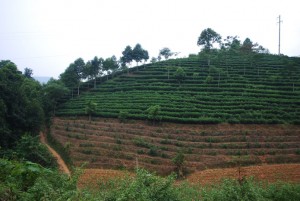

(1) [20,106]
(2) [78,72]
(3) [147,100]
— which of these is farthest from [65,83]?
(1) [20,106]

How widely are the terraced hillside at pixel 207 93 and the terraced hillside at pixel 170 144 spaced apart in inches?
64.4

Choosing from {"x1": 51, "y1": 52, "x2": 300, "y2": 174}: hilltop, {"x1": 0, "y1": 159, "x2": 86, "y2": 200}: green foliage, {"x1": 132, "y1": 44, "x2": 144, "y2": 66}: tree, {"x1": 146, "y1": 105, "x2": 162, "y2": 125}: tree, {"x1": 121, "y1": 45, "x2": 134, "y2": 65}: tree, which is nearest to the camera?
{"x1": 0, "y1": 159, "x2": 86, "y2": 200}: green foliage

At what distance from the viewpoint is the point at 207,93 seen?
3944 centimetres

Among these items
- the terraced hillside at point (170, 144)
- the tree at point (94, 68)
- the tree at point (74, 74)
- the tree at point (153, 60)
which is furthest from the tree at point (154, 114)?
the tree at point (153, 60)

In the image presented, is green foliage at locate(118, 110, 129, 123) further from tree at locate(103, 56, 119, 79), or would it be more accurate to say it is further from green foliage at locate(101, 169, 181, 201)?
green foliage at locate(101, 169, 181, 201)

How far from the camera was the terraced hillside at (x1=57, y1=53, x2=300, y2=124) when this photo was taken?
3344 cm

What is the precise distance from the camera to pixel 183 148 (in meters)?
27.3

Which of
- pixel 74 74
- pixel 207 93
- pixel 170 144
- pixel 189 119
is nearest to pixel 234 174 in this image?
pixel 170 144

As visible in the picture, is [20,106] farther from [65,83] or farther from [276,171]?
[276,171]

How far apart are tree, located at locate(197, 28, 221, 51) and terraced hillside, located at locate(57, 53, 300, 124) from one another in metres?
7.97

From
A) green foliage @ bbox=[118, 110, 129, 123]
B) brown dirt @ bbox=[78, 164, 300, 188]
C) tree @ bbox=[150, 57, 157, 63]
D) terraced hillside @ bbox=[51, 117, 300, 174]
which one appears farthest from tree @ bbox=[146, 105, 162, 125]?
tree @ bbox=[150, 57, 157, 63]

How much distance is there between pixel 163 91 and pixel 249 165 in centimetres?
1869

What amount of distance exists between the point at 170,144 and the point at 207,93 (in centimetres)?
1380

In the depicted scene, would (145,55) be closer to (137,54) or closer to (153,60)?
(137,54)
